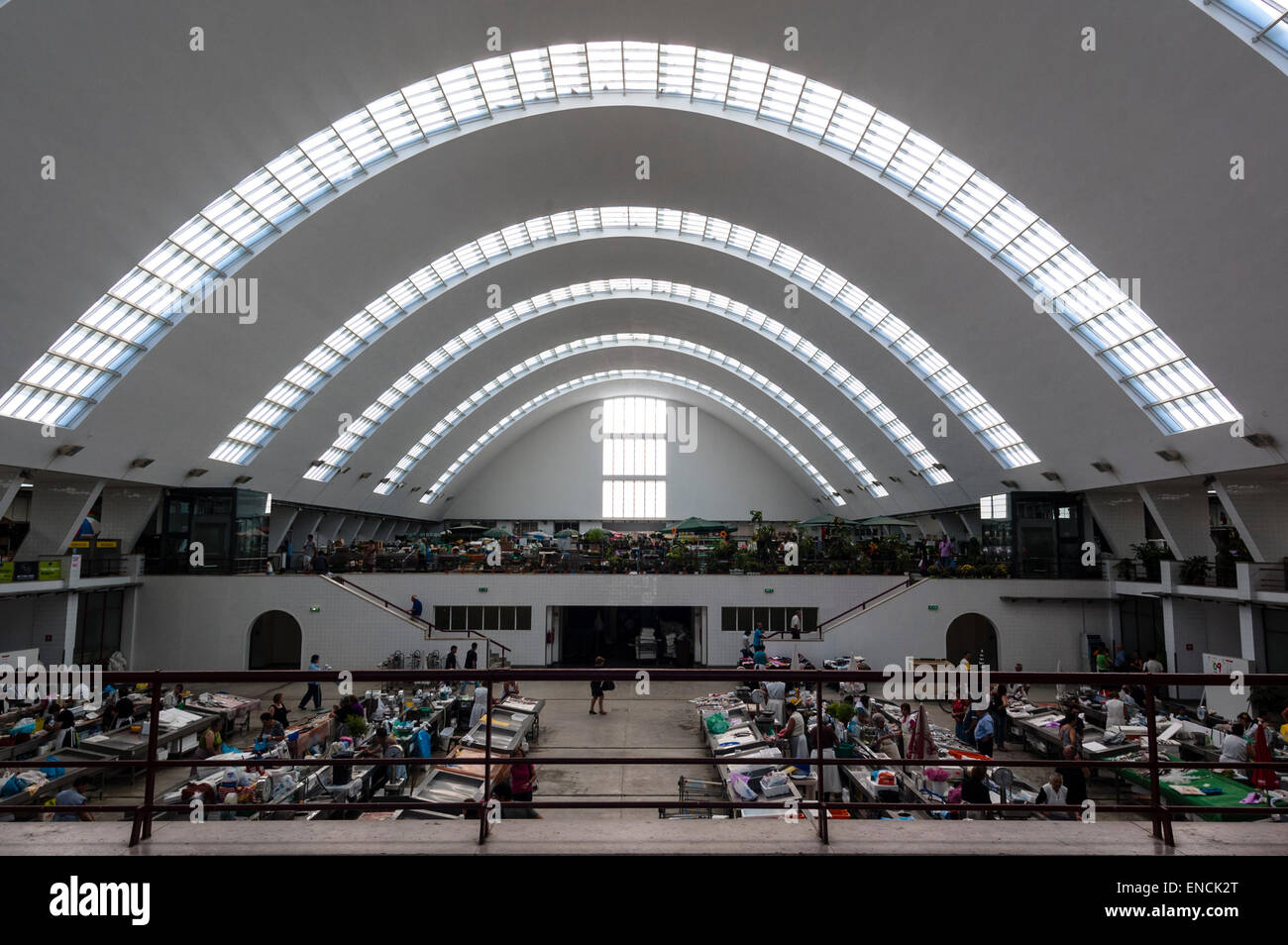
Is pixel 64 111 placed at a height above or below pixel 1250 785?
above

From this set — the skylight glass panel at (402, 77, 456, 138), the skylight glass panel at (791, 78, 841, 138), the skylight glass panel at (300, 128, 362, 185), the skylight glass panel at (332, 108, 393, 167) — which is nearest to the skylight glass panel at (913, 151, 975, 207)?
the skylight glass panel at (791, 78, 841, 138)

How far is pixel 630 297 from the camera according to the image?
1462 inches

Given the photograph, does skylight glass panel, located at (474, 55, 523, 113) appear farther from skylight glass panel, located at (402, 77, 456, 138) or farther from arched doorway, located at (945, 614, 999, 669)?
arched doorway, located at (945, 614, 999, 669)

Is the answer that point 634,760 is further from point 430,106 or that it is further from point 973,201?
point 973,201

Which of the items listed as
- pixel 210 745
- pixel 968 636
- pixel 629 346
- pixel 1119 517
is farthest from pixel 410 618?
pixel 1119 517

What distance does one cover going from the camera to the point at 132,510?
2691 cm

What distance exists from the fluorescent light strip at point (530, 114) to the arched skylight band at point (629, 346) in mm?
23215

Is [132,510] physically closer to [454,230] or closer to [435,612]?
[435,612]

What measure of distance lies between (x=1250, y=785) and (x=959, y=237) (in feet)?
49.1

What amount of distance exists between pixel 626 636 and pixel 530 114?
22.1 meters

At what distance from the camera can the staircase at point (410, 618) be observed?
84.1ft

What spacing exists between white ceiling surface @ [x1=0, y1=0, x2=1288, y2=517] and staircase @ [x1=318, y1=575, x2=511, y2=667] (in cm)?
696
